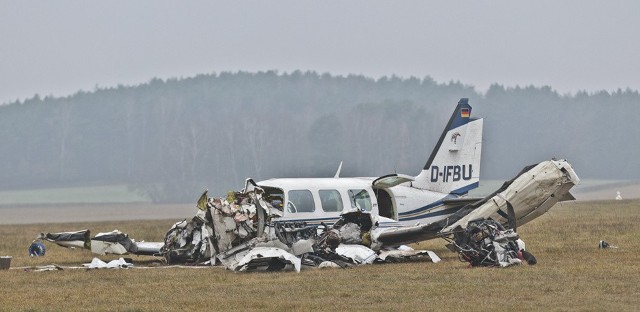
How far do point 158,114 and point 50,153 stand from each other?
1798 centimetres

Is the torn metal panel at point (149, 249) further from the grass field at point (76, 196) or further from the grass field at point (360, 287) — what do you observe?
the grass field at point (76, 196)

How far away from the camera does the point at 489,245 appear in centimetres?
2477

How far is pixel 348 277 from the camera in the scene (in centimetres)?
2277

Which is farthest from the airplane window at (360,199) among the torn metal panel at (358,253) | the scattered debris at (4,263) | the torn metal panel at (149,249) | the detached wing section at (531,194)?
the scattered debris at (4,263)

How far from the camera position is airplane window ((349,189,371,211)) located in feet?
93.8

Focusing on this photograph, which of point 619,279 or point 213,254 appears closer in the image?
point 619,279

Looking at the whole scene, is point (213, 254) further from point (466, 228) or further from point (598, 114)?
point (598, 114)

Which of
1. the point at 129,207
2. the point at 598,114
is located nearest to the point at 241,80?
the point at 129,207

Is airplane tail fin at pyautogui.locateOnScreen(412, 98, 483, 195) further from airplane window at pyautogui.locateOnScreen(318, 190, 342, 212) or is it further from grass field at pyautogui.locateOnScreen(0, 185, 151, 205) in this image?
grass field at pyautogui.locateOnScreen(0, 185, 151, 205)

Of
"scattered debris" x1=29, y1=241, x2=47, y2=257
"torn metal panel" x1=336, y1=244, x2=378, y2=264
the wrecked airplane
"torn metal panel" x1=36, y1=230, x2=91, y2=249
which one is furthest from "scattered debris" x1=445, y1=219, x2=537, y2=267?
"scattered debris" x1=29, y1=241, x2=47, y2=257

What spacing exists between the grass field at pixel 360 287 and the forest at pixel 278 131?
2189 inches

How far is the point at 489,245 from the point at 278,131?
71.5m

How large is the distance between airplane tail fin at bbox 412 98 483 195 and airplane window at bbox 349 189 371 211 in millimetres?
2591

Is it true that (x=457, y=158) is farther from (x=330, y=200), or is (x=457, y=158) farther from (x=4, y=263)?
(x=4, y=263)
